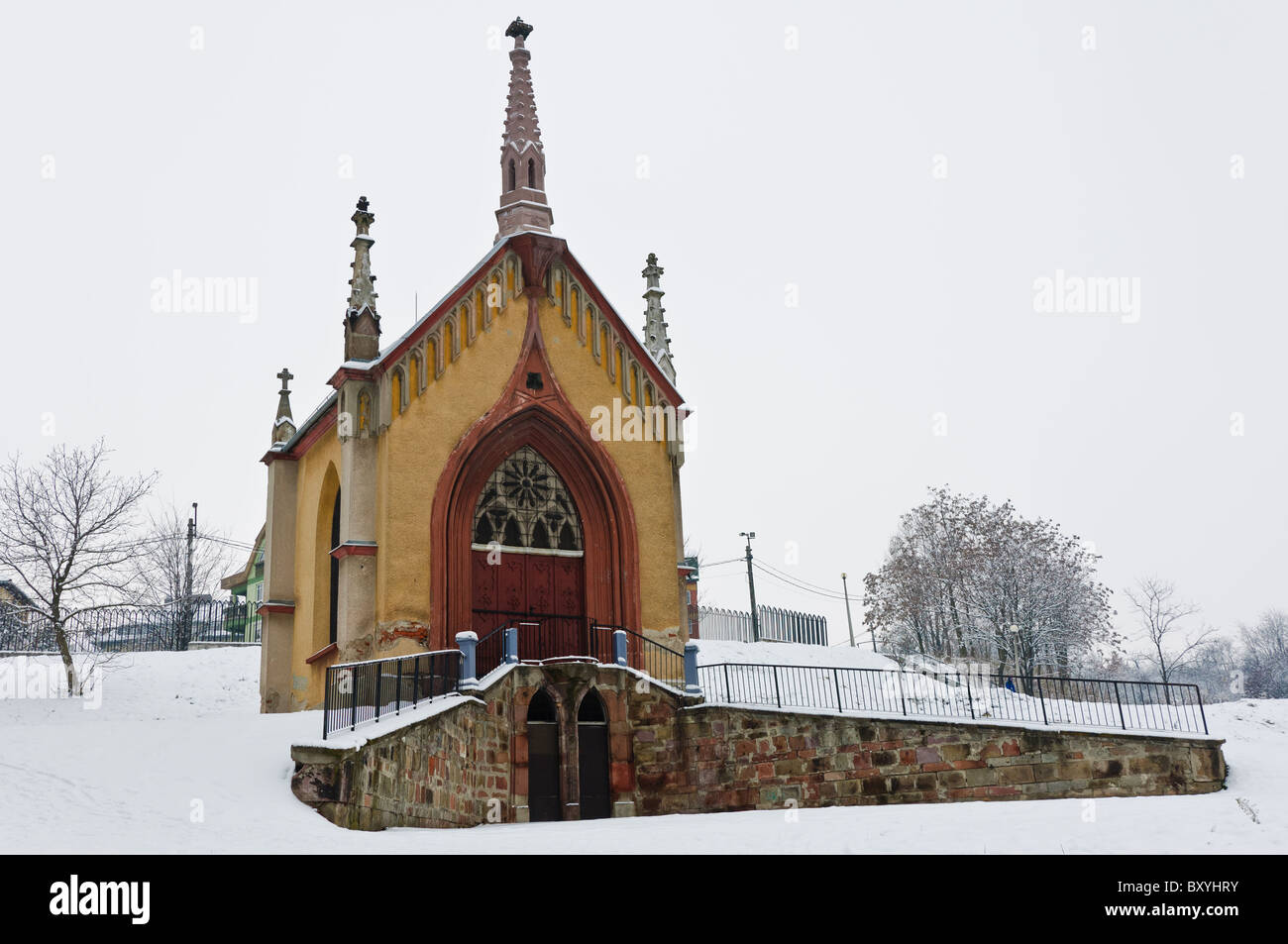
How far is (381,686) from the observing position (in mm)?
17750

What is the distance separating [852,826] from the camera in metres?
13.3

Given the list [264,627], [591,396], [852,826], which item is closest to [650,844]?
[852,826]

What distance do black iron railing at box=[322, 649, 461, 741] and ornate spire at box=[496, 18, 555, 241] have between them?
9576 mm

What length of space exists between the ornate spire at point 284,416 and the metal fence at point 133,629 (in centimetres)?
653

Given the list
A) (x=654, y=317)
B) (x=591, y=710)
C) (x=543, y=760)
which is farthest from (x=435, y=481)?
(x=654, y=317)

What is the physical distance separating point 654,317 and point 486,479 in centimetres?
619

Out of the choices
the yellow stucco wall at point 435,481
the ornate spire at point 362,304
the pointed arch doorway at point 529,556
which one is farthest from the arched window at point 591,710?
the ornate spire at point 362,304

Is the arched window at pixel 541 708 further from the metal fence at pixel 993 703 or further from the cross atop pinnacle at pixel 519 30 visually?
the cross atop pinnacle at pixel 519 30

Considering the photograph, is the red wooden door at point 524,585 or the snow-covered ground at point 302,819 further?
the red wooden door at point 524,585

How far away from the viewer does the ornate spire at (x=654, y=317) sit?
26.3 m

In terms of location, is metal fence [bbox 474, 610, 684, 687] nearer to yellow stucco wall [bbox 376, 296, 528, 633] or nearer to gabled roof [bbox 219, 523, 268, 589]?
yellow stucco wall [bbox 376, 296, 528, 633]
